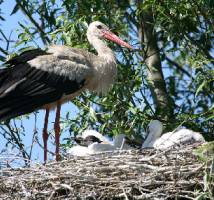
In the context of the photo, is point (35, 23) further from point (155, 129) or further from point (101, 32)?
point (155, 129)

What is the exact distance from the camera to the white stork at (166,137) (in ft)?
42.5

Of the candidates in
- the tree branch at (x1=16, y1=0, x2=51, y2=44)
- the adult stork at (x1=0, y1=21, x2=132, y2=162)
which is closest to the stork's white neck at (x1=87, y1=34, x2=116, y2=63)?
the adult stork at (x1=0, y1=21, x2=132, y2=162)

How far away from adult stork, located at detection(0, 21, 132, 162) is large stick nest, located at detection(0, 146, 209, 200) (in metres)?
1.22

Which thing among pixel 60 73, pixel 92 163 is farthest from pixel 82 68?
pixel 92 163

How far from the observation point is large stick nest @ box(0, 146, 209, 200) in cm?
1142

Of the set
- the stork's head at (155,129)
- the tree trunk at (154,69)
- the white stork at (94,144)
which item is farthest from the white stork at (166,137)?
the tree trunk at (154,69)

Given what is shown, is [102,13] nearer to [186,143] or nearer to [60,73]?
[60,73]

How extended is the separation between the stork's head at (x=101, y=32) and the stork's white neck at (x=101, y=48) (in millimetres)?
54

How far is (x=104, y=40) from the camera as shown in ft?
48.5

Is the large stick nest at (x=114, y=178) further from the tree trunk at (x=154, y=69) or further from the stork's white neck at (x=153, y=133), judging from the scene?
the tree trunk at (x=154, y=69)

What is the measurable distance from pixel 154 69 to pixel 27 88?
8.45 feet

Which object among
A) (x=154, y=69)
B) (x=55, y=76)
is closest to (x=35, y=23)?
(x=154, y=69)

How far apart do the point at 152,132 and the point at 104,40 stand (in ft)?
5.74

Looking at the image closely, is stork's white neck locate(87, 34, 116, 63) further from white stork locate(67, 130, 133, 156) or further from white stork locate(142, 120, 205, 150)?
white stork locate(142, 120, 205, 150)
